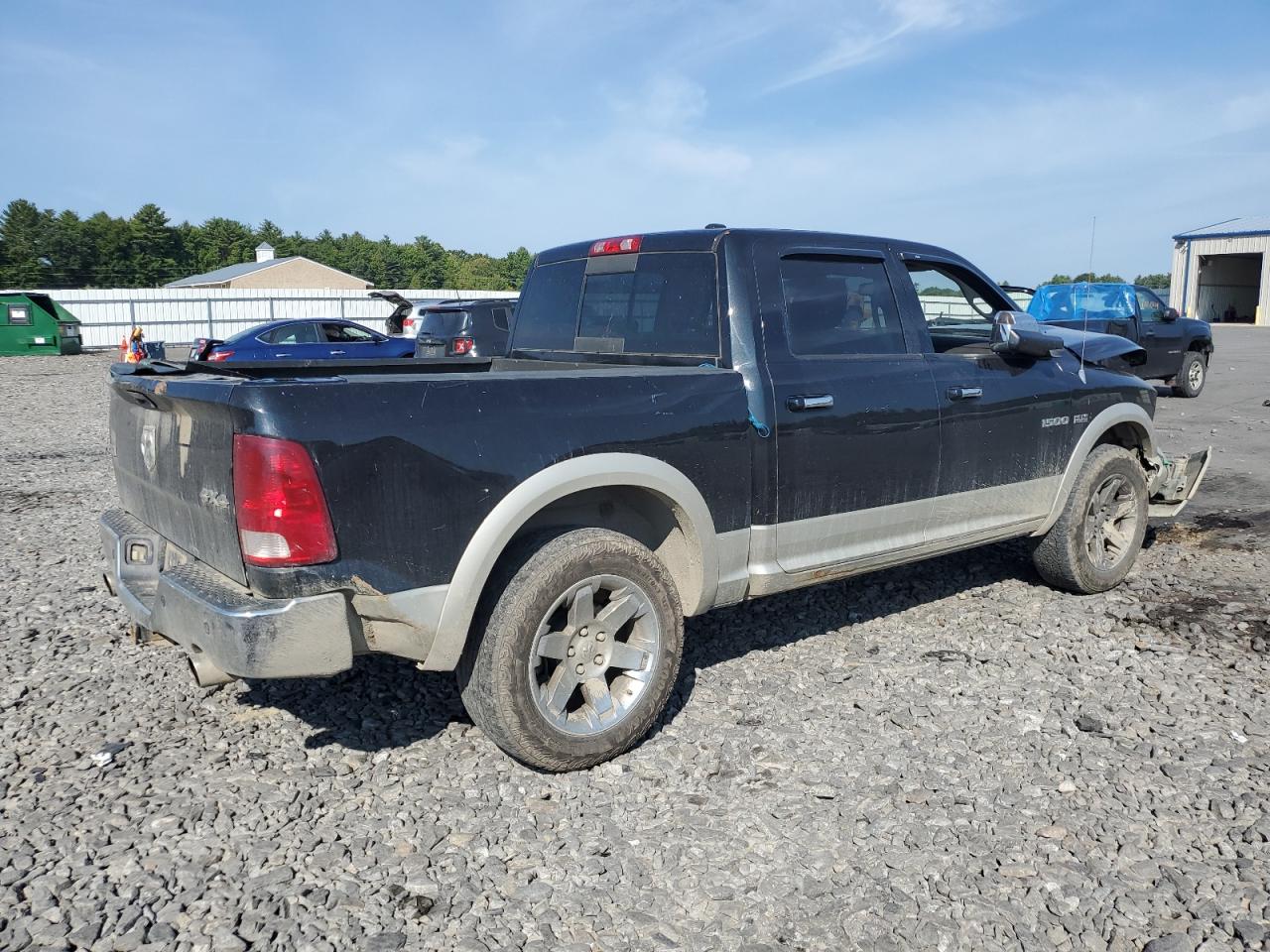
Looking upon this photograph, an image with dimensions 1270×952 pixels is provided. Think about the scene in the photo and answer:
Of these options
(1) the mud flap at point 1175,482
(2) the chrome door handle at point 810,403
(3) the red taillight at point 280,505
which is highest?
(2) the chrome door handle at point 810,403

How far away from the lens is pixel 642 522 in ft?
13.1

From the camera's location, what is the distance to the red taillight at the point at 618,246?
454cm

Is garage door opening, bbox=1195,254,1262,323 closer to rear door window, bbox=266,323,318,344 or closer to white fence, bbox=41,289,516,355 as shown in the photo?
white fence, bbox=41,289,516,355

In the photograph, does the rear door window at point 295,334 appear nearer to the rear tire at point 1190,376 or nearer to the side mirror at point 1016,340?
the rear tire at point 1190,376

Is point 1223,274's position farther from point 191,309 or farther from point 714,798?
point 714,798

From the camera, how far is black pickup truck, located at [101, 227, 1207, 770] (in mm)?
3035

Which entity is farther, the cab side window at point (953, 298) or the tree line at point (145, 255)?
the tree line at point (145, 255)

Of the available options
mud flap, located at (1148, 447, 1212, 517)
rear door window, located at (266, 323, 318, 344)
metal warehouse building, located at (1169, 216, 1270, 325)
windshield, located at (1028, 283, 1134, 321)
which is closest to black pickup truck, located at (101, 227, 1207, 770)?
mud flap, located at (1148, 447, 1212, 517)

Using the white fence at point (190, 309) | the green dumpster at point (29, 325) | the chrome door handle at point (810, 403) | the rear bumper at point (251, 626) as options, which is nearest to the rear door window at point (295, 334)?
the green dumpster at point (29, 325)

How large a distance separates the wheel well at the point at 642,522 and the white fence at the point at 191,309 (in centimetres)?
3175

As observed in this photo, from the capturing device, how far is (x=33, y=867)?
297 centimetres

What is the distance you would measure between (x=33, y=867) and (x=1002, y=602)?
15.1 feet

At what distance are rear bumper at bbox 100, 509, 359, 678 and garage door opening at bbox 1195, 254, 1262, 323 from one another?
5636cm

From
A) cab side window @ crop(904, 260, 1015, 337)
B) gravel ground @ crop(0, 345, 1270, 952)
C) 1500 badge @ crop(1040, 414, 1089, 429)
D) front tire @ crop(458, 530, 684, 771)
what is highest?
cab side window @ crop(904, 260, 1015, 337)
